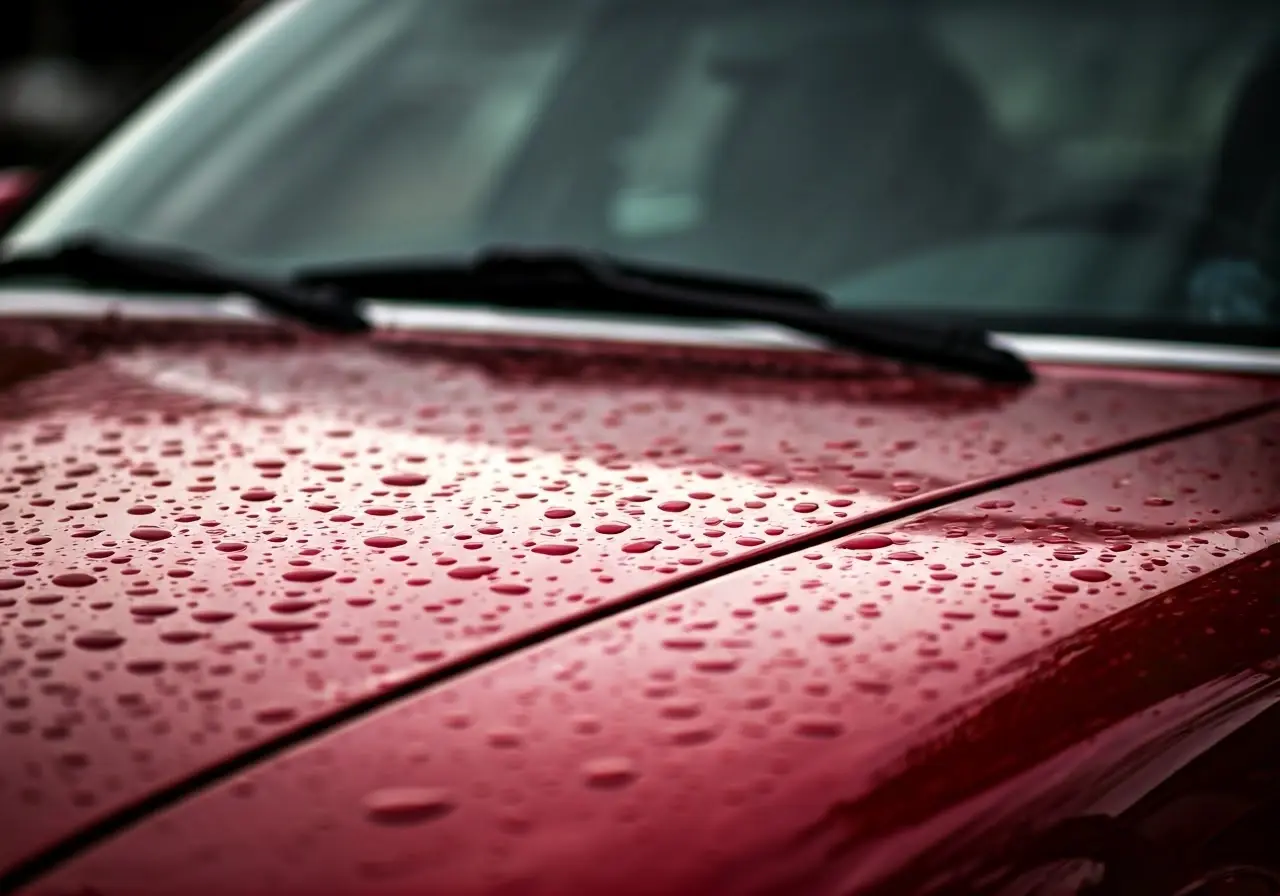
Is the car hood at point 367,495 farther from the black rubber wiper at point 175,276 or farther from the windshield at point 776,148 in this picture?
the windshield at point 776,148

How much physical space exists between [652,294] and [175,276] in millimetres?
689

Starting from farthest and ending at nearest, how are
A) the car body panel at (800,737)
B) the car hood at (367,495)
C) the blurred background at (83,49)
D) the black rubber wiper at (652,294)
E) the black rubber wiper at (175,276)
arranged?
the blurred background at (83,49) → the black rubber wiper at (175,276) → the black rubber wiper at (652,294) → the car hood at (367,495) → the car body panel at (800,737)

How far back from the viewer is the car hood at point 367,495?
0.96 metres

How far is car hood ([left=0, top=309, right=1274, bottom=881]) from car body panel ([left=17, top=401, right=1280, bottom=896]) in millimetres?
47

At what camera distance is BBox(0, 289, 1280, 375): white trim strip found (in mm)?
1787

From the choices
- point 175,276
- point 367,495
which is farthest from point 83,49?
point 367,495

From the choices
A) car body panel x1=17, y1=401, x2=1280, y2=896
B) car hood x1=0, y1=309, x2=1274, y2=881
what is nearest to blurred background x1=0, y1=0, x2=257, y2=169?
car hood x1=0, y1=309, x2=1274, y2=881

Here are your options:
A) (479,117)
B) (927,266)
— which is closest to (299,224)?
(479,117)

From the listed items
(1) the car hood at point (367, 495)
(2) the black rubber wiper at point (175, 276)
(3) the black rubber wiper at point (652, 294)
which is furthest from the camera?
(2) the black rubber wiper at point (175, 276)

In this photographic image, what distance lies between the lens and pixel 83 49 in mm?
16484

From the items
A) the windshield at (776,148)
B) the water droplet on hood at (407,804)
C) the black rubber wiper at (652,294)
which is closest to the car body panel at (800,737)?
the water droplet on hood at (407,804)

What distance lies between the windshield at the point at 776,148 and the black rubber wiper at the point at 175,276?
0.12 m

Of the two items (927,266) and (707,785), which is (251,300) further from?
Answer: (707,785)

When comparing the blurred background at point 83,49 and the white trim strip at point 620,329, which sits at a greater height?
the blurred background at point 83,49
